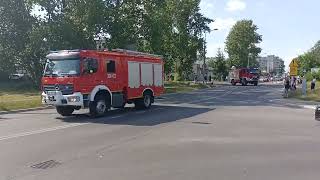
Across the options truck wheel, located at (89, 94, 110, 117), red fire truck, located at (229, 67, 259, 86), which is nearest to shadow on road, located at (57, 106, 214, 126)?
truck wheel, located at (89, 94, 110, 117)

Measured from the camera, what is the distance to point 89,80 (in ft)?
68.5

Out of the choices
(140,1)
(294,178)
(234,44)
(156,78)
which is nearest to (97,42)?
(140,1)

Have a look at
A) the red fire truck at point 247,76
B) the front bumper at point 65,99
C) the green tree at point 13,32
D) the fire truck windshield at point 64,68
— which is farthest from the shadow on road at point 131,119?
the red fire truck at point 247,76

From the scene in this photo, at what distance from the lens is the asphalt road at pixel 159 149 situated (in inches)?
372

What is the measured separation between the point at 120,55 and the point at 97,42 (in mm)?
23710

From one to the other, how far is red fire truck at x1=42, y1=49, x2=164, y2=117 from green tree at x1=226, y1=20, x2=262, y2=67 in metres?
123

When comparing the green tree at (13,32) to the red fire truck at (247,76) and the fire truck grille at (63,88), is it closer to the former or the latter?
the fire truck grille at (63,88)

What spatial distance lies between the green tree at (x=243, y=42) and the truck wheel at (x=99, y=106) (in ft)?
412

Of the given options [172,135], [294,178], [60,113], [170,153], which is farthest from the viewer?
[60,113]

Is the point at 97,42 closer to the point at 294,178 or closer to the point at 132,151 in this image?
the point at 132,151

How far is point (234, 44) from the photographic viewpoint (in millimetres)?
148250

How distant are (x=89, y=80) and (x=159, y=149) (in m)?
9.26

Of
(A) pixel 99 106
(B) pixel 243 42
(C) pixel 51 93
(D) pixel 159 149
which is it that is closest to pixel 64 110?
(C) pixel 51 93

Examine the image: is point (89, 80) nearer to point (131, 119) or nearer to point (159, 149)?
point (131, 119)
